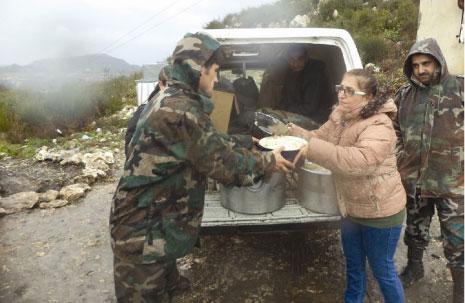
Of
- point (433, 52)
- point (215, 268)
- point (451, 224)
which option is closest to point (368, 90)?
point (433, 52)

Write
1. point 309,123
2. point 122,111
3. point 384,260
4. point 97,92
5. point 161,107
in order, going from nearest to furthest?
point 161,107, point 384,260, point 309,123, point 122,111, point 97,92

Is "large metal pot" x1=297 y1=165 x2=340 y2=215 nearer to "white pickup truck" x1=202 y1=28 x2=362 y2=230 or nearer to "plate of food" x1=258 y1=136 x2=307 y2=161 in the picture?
"white pickup truck" x1=202 y1=28 x2=362 y2=230

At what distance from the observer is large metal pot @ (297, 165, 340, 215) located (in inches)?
121

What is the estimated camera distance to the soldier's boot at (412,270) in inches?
139

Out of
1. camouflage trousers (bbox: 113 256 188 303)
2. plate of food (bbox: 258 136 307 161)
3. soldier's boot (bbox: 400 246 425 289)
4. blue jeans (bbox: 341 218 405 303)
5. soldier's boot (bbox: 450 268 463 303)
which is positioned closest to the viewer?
camouflage trousers (bbox: 113 256 188 303)

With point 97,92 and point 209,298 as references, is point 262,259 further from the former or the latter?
point 97,92

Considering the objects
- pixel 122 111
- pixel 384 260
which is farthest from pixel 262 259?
pixel 122 111

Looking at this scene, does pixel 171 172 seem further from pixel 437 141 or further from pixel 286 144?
pixel 437 141

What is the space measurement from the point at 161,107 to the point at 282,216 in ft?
4.94

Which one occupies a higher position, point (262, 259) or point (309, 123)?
point (309, 123)

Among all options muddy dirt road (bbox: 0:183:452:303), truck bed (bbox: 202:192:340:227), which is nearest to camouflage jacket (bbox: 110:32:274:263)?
truck bed (bbox: 202:192:340:227)

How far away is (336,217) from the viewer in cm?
311

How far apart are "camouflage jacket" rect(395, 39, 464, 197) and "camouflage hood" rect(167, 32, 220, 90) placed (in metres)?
1.65

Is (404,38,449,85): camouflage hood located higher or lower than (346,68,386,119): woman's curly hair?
higher
